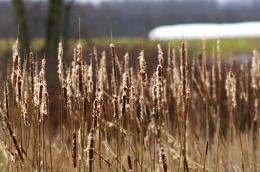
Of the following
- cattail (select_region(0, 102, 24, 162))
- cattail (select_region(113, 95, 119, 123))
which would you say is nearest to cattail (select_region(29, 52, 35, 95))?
cattail (select_region(0, 102, 24, 162))

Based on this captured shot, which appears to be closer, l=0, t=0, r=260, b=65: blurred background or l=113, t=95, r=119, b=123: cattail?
l=113, t=95, r=119, b=123: cattail

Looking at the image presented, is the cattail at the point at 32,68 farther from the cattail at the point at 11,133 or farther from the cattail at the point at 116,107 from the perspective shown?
the cattail at the point at 116,107

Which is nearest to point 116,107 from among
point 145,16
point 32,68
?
point 32,68

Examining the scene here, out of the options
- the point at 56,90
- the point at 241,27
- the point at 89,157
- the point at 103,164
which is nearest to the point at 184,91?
the point at 89,157

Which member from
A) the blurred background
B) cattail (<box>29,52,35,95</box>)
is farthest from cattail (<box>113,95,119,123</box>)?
the blurred background

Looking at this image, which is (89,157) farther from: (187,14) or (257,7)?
(257,7)

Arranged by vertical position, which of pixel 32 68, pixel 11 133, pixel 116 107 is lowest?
pixel 11 133

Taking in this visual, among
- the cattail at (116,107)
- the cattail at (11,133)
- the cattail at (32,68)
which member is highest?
the cattail at (32,68)

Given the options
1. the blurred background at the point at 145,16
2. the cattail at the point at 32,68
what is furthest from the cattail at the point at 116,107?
the blurred background at the point at 145,16

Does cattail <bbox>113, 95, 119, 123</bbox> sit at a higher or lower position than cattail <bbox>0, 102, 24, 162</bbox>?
higher

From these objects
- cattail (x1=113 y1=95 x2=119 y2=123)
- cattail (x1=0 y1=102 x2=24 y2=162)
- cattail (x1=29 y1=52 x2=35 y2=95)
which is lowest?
cattail (x1=0 y1=102 x2=24 y2=162)

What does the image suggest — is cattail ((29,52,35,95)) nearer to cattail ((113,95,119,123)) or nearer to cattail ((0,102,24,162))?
cattail ((0,102,24,162))

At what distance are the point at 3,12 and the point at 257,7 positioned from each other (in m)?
48.3

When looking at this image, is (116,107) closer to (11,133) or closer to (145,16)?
(11,133)
